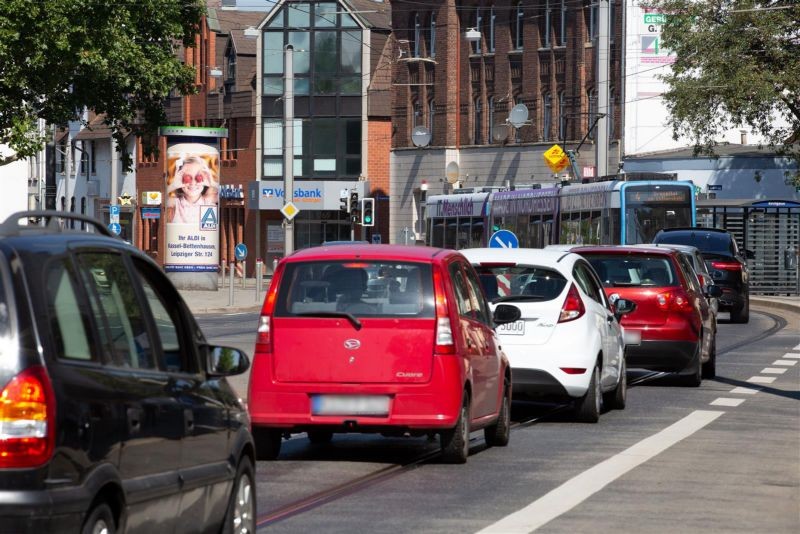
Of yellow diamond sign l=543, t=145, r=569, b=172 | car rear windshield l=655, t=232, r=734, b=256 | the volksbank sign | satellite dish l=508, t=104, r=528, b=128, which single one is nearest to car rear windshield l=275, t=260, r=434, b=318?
car rear windshield l=655, t=232, r=734, b=256

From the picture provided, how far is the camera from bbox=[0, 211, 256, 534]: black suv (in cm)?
550

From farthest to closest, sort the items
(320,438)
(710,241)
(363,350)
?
1. (710,241)
2. (320,438)
3. (363,350)

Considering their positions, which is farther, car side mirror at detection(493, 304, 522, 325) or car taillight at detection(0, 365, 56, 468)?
car side mirror at detection(493, 304, 522, 325)

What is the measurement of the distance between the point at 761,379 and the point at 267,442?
10827 mm

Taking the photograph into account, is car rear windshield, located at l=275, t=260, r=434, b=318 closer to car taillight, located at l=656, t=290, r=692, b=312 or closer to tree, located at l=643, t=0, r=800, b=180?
car taillight, located at l=656, t=290, r=692, b=312

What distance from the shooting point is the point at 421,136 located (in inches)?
2817

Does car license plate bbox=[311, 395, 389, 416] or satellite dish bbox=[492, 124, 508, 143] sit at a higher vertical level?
satellite dish bbox=[492, 124, 508, 143]

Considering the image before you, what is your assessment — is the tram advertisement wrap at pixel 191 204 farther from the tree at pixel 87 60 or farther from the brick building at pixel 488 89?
the tree at pixel 87 60

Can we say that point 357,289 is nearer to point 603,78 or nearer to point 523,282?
point 523,282

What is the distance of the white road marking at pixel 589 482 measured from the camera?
9484 millimetres

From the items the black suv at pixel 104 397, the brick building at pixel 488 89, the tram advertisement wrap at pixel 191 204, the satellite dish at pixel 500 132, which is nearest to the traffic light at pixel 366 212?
the tram advertisement wrap at pixel 191 204

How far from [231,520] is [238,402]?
21.5 inches

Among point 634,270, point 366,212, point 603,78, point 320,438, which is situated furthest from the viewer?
point 366,212

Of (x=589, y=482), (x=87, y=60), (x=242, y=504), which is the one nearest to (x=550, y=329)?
(x=589, y=482)
